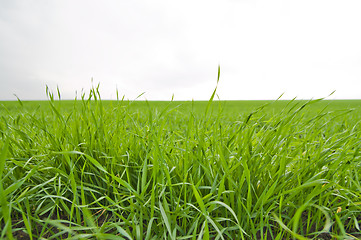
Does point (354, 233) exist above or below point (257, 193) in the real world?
below

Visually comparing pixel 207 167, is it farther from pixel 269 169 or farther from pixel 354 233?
pixel 354 233

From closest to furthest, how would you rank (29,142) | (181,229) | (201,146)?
(181,229), (201,146), (29,142)

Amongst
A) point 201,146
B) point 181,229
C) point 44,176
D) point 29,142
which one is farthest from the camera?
point 29,142

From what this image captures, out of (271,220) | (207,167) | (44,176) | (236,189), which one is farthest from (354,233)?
(44,176)

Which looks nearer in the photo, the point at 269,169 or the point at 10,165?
the point at 269,169

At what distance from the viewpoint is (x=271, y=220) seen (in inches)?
41.8

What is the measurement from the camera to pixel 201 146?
3.48 ft

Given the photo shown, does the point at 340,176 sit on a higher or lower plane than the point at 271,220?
higher

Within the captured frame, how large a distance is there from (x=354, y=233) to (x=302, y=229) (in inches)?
9.3

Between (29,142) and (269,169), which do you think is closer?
(269,169)

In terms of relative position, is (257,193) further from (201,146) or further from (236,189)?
(201,146)

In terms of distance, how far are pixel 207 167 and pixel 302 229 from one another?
47 centimetres

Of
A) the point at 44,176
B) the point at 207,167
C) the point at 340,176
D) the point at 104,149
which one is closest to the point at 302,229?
the point at 340,176

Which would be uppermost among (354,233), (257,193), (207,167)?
(207,167)
